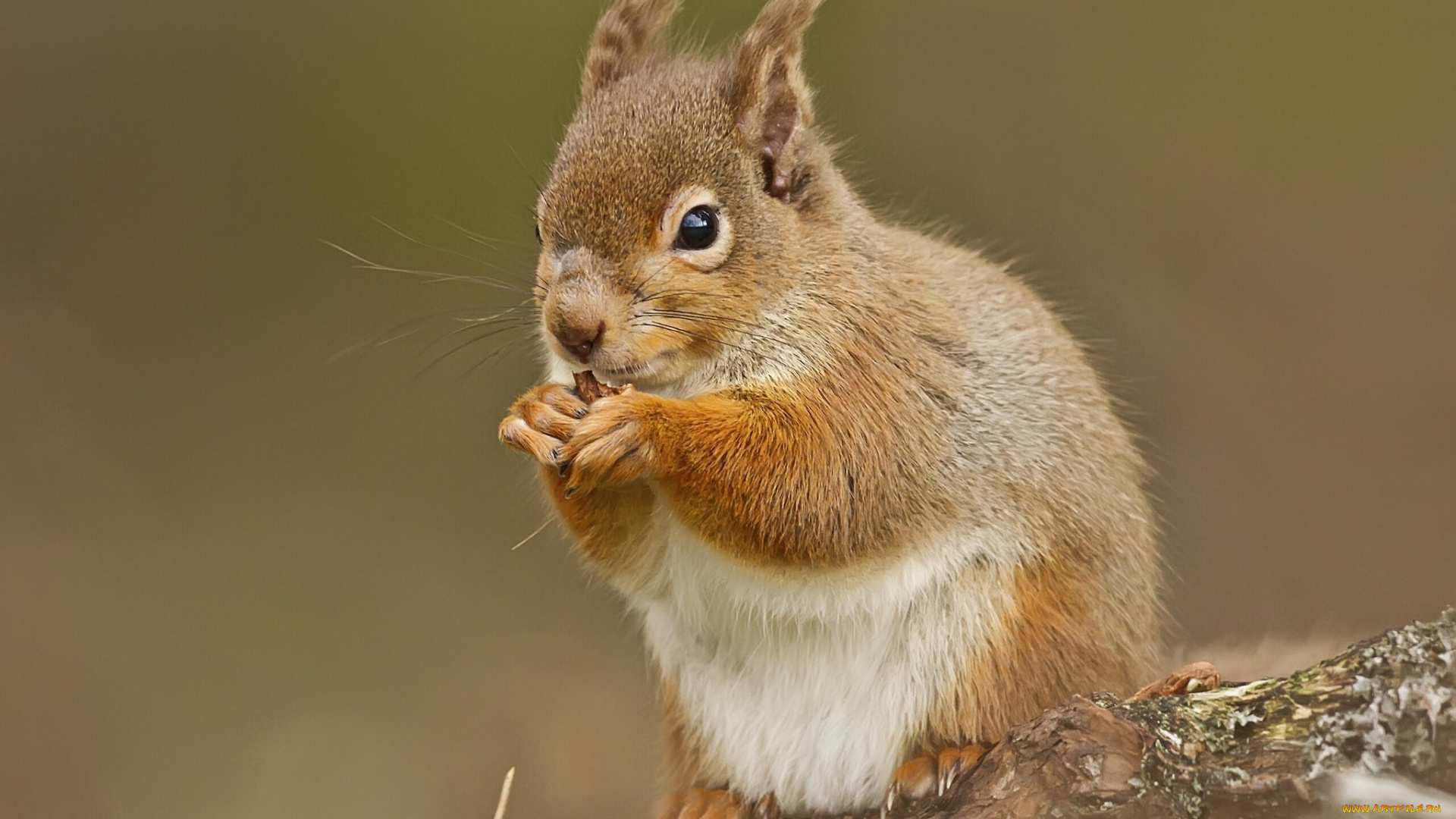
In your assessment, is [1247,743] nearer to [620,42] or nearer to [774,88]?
[774,88]

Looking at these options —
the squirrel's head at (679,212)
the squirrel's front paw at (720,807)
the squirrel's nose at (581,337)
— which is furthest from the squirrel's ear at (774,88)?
the squirrel's front paw at (720,807)

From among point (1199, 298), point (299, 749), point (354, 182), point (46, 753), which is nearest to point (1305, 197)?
point (1199, 298)

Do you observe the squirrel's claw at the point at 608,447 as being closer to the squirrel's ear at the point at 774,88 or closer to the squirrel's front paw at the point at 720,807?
the squirrel's ear at the point at 774,88

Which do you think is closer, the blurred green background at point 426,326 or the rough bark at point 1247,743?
the rough bark at point 1247,743

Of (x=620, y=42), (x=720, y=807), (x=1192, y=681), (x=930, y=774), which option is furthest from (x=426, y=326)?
(x=1192, y=681)

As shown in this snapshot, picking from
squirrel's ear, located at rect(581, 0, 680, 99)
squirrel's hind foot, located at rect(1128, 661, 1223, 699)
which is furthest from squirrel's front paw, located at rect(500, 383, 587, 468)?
squirrel's hind foot, located at rect(1128, 661, 1223, 699)

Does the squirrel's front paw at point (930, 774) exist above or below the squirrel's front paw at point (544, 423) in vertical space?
below

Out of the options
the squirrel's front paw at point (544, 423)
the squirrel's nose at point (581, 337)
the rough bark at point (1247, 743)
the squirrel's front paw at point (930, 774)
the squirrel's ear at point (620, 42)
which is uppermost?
the squirrel's ear at point (620, 42)

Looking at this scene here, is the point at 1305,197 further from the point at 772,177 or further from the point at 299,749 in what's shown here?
the point at 299,749
